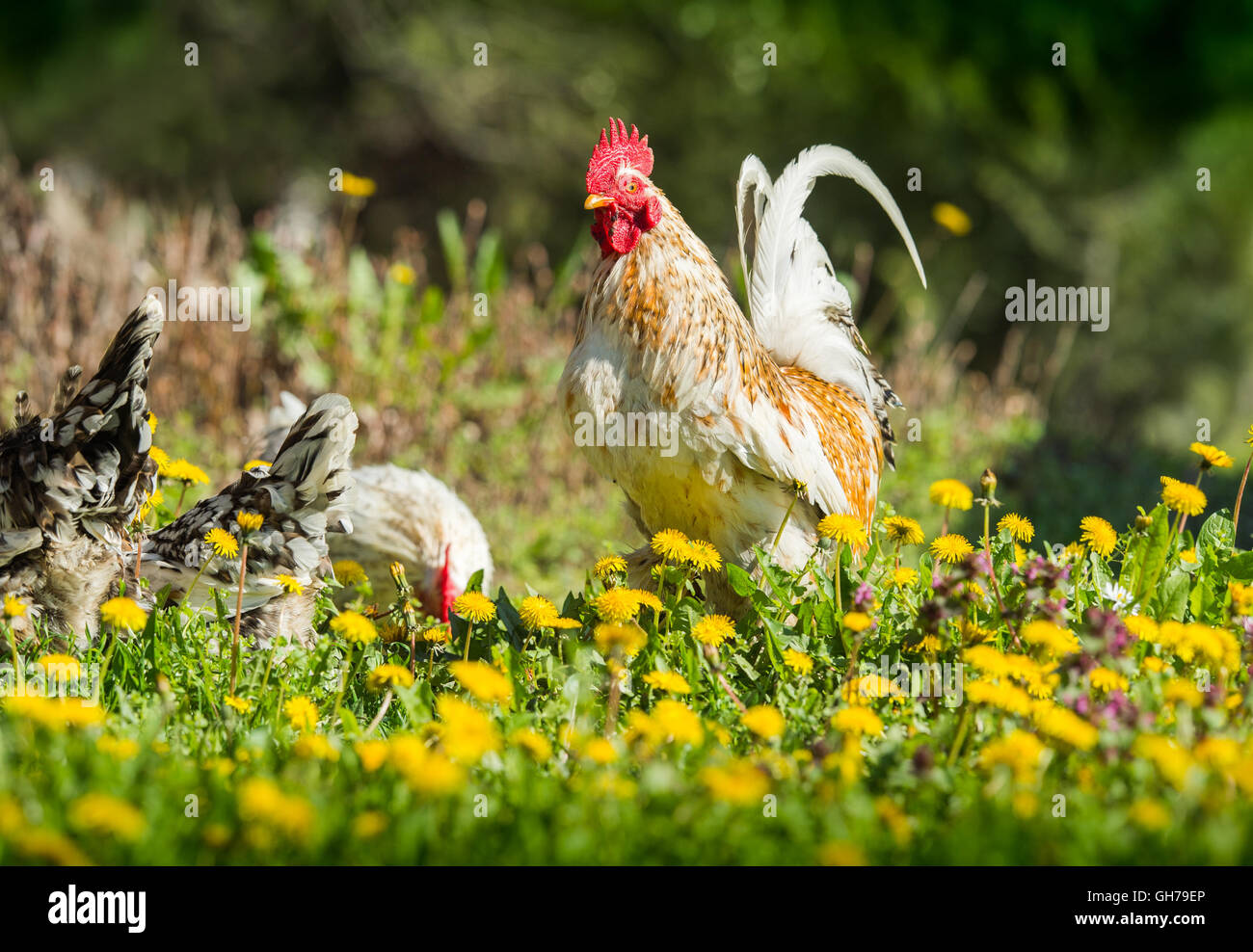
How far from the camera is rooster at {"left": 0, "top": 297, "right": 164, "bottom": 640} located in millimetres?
3008

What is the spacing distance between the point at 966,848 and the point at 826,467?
5.71 ft

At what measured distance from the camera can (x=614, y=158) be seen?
3.38 m

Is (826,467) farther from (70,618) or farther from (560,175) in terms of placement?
(560,175)

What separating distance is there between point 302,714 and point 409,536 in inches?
80.0

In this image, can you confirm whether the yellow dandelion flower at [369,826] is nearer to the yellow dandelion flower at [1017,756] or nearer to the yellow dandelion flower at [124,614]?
the yellow dandelion flower at [124,614]

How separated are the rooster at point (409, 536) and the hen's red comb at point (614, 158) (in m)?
1.75

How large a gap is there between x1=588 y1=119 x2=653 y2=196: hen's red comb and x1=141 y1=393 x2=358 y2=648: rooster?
1003mm

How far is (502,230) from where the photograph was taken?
454 inches

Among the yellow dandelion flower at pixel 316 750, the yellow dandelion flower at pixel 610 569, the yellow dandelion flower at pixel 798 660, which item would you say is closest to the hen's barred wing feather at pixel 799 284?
the yellow dandelion flower at pixel 610 569

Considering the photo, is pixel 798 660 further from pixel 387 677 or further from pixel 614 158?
pixel 614 158

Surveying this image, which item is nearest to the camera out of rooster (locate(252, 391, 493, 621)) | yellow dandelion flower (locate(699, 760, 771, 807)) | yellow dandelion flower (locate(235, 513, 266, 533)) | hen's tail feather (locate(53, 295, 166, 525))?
yellow dandelion flower (locate(699, 760, 771, 807))

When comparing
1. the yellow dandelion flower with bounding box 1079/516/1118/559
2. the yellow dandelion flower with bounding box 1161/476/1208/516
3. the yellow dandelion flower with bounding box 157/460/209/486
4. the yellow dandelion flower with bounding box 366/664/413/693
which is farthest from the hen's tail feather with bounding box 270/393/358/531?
the yellow dandelion flower with bounding box 1161/476/1208/516

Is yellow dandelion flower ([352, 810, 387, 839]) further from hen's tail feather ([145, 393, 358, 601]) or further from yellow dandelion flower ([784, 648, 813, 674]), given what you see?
hen's tail feather ([145, 393, 358, 601])

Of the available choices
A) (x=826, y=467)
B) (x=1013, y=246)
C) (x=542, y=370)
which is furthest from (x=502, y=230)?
(x=826, y=467)
